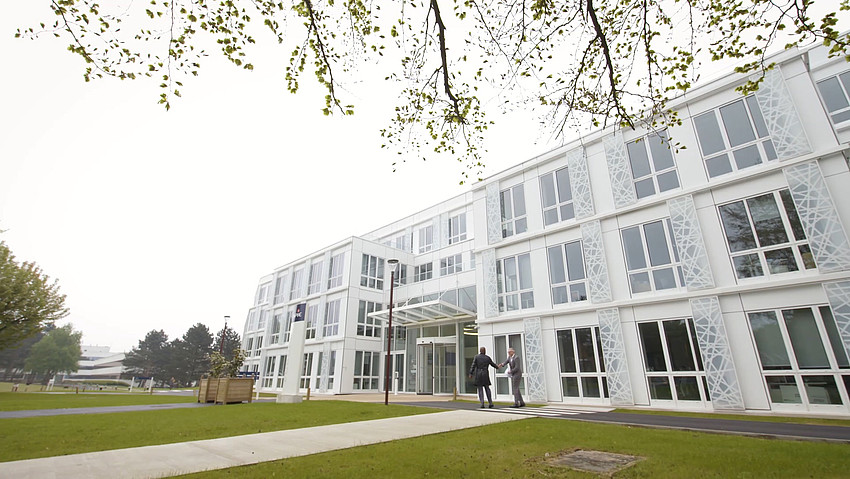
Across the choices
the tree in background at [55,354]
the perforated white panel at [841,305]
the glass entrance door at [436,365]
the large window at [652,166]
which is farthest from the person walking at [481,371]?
the tree in background at [55,354]

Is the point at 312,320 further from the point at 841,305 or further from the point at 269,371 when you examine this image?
the point at 841,305

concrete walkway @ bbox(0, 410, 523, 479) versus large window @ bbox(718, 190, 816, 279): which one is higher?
large window @ bbox(718, 190, 816, 279)

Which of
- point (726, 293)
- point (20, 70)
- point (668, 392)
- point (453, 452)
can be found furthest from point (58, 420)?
point (726, 293)

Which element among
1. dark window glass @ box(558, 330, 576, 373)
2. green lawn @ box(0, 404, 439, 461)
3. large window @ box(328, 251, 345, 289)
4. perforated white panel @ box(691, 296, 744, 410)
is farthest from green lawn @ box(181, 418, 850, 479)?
large window @ box(328, 251, 345, 289)

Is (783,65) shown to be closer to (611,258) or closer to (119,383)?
(611,258)

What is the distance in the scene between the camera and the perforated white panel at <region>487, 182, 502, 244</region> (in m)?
18.0

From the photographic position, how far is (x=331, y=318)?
1093 inches

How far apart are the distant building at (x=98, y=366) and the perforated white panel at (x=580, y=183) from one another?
101 metres

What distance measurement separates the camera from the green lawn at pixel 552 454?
3.70 metres

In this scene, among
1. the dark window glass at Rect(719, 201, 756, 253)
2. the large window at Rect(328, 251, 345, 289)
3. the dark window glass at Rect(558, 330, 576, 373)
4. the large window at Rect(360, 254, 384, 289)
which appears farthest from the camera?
the large window at Rect(328, 251, 345, 289)

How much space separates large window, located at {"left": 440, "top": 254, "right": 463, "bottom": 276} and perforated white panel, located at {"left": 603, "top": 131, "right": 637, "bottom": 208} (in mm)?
12163

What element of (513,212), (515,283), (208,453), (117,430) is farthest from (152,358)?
(208,453)

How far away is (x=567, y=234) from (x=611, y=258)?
6.69 feet

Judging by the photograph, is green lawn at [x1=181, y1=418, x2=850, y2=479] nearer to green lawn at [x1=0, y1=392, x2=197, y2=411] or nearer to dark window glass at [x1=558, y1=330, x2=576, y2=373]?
dark window glass at [x1=558, y1=330, x2=576, y2=373]
